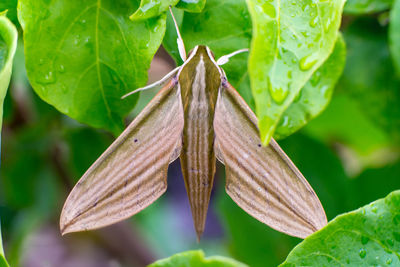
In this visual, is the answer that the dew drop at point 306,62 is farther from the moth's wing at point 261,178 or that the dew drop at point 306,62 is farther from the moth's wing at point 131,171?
the moth's wing at point 131,171

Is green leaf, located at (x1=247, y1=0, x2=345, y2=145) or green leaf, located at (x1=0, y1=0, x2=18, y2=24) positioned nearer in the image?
green leaf, located at (x1=247, y1=0, x2=345, y2=145)

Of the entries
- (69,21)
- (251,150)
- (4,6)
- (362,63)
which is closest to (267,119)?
(251,150)

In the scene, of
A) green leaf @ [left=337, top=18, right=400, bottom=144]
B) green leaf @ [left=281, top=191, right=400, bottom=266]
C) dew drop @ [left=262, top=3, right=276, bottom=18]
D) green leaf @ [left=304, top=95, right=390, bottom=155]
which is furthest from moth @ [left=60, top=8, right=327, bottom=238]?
green leaf @ [left=304, top=95, right=390, bottom=155]

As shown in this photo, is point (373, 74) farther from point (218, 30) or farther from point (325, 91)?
point (218, 30)

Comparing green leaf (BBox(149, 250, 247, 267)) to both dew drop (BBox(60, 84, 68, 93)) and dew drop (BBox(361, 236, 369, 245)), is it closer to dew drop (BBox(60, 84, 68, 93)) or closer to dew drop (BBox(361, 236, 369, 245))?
dew drop (BBox(361, 236, 369, 245))

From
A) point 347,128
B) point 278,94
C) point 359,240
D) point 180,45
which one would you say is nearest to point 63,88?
point 180,45

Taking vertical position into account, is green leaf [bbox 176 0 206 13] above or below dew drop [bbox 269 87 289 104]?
above
